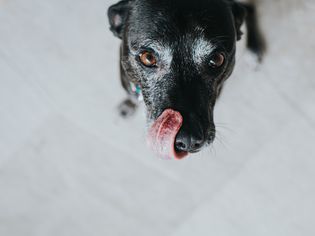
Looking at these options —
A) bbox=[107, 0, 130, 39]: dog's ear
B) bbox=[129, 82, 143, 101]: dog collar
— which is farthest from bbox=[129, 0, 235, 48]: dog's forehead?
bbox=[129, 82, 143, 101]: dog collar

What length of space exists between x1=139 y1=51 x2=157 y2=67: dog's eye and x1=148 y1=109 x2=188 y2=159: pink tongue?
21 cm

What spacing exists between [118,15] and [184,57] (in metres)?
0.43

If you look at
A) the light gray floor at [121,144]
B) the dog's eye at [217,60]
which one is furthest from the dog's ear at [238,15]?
the light gray floor at [121,144]

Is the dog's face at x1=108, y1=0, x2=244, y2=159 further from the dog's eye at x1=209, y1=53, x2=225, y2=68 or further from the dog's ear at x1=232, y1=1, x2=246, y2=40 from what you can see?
the dog's ear at x1=232, y1=1, x2=246, y2=40

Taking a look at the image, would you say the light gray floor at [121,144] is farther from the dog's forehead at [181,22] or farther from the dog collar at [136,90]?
the dog's forehead at [181,22]

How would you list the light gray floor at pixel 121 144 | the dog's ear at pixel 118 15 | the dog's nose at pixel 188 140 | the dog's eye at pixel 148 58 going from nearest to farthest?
1. the dog's nose at pixel 188 140
2. the dog's eye at pixel 148 58
3. the dog's ear at pixel 118 15
4. the light gray floor at pixel 121 144

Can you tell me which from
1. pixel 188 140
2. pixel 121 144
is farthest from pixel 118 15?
pixel 121 144

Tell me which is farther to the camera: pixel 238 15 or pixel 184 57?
pixel 238 15

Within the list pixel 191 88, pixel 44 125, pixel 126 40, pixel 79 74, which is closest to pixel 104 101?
pixel 79 74

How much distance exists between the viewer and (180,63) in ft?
5.34

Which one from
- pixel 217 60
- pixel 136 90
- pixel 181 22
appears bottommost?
pixel 136 90

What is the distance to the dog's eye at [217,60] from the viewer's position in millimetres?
1651

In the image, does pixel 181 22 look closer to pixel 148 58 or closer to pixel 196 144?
pixel 148 58

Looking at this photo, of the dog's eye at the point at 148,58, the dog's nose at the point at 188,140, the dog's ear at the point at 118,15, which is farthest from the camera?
the dog's ear at the point at 118,15
